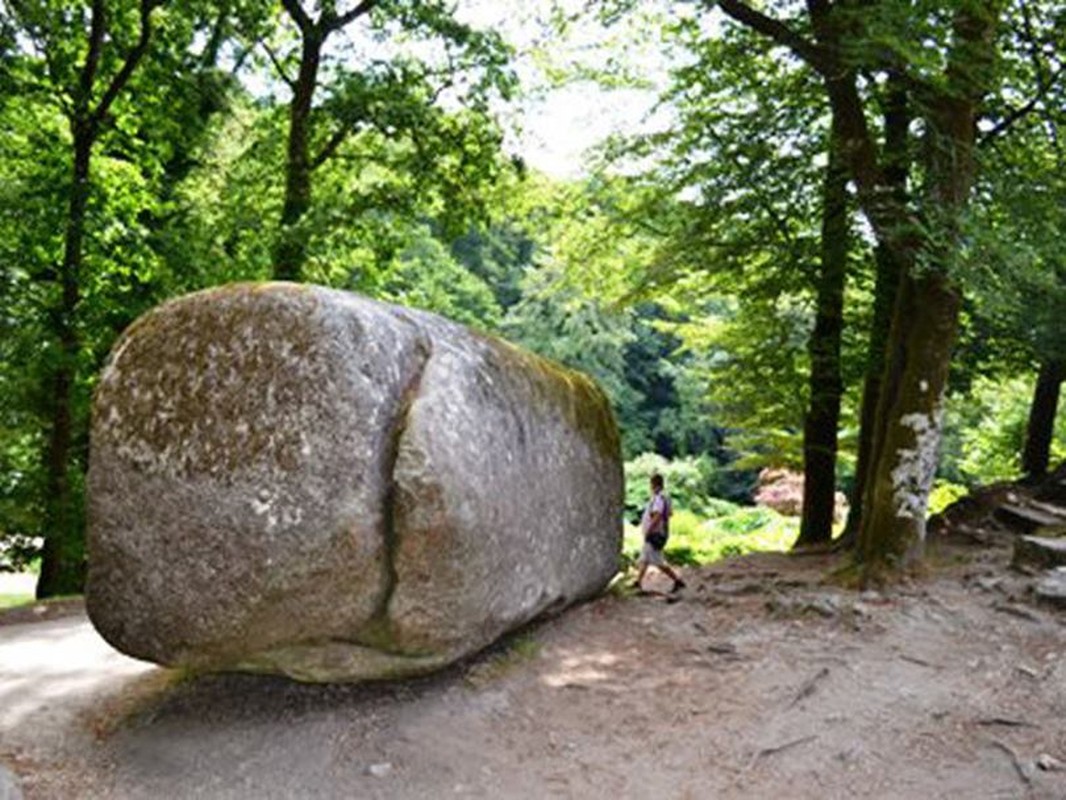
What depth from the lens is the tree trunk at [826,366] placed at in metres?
12.9

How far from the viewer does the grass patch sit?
723 inches

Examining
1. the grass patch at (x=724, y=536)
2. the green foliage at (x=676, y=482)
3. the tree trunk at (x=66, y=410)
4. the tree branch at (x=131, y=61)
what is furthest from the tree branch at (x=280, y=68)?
the green foliage at (x=676, y=482)

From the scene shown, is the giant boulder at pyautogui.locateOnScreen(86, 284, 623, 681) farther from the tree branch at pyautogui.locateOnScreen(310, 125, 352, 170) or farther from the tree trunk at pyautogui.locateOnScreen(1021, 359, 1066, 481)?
the tree trunk at pyautogui.locateOnScreen(1021, 359, 1066, 481)

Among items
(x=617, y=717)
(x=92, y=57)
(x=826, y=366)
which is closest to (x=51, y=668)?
(x=617, y=717)

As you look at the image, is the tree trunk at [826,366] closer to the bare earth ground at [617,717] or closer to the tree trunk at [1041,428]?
the tree trunk at [1041,428]

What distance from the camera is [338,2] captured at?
1398 cm

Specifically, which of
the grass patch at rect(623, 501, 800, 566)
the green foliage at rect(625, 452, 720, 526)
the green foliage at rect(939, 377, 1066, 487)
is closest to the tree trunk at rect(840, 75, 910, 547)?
the grass patch at rect(623, 501, 800, 566)

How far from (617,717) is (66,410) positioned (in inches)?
395

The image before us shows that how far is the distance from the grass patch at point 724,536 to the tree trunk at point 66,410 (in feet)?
31.1

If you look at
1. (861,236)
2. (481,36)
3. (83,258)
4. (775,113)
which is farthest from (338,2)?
(861,236)

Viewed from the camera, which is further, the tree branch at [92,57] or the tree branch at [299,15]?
the tree branch at [299,15]

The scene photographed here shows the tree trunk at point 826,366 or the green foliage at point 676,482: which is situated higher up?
the tree trunk at point 826,366

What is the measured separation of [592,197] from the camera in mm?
16109

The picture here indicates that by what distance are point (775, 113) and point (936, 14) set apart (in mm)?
4366
